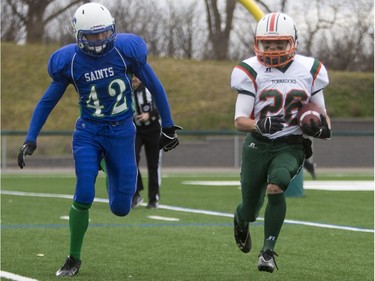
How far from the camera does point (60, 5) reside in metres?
37.7

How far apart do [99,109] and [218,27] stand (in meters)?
29.2

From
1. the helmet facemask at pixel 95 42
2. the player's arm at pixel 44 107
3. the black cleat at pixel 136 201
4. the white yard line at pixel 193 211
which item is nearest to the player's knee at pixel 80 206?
the player's arm at pixel 44 107

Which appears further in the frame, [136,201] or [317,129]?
[136,201]

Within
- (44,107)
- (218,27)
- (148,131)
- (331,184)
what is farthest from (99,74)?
(218,27)

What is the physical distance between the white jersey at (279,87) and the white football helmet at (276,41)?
67 mm

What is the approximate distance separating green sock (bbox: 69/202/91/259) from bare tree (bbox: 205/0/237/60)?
95.1 ft

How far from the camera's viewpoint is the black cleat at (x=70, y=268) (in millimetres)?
6609

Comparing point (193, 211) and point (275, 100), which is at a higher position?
point (275, 100)

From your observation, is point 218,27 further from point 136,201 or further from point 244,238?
point 244,238

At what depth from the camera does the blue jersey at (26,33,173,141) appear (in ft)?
22.2

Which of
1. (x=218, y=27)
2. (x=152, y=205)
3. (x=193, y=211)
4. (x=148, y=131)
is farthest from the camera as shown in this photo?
(x=218, y=27)

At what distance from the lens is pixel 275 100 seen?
6.71 metres

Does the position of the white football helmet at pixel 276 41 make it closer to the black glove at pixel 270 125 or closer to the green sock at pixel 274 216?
the black glove at pixel 270 125

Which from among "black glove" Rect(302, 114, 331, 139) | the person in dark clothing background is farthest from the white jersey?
the person in dark clothing background
